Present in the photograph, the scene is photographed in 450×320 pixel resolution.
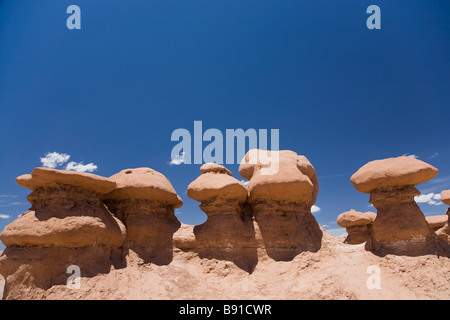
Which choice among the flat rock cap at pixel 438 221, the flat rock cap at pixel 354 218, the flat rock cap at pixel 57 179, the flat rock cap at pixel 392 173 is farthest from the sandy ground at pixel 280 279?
the flat rock cap at pixel 438 221

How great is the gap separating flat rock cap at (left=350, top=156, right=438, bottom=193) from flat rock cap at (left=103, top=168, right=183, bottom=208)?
632 cm

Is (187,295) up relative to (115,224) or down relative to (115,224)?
down

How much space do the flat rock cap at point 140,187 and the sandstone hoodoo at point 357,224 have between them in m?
10.2

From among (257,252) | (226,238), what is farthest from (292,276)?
(226,238)

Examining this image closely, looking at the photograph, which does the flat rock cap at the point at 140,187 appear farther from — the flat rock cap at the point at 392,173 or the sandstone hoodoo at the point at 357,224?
the sandstone hoodoo at the point at 357,224

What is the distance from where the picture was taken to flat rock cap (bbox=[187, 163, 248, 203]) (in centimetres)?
948

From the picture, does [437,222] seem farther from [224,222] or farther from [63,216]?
[63,216]

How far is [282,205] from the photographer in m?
9.84

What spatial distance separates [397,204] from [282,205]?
3.54 m

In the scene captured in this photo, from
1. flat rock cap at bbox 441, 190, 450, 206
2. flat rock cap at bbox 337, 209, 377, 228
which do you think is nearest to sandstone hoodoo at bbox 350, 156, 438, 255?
flat rock cap at bbox 441, 190, 450, 206
